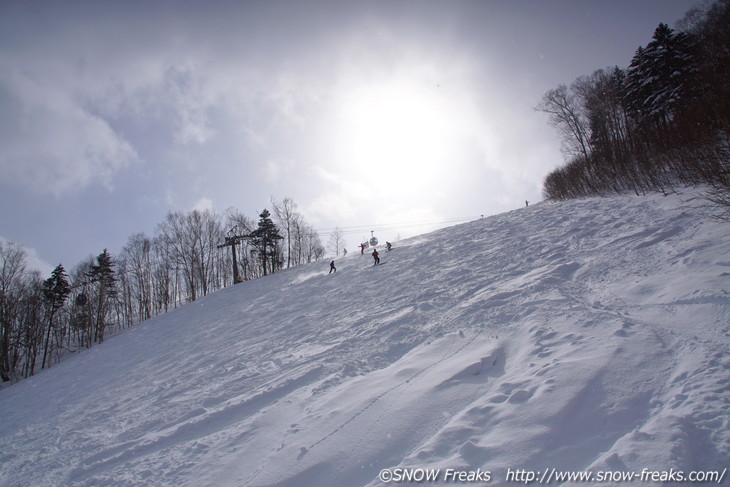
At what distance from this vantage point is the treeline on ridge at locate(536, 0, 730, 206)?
34.5 feet

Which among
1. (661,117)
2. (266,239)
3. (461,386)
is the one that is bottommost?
(461,386)

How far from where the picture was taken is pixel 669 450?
2.32 metres

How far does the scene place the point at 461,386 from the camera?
4.12 meters

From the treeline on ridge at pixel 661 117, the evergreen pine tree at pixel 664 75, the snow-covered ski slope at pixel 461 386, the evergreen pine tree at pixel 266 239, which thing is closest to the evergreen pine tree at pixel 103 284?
the evergreen pine tree at pixel 266 239

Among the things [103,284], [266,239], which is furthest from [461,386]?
[103,284]

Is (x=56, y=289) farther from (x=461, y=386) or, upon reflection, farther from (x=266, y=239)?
(x=461, y=386)

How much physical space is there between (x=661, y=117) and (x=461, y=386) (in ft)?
96.4

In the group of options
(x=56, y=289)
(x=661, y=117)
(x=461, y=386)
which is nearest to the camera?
(x=461, y=386)

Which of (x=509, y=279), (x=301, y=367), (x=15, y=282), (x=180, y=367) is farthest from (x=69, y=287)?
(x=509, y=279)

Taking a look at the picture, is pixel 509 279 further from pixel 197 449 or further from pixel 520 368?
pixel 197 449

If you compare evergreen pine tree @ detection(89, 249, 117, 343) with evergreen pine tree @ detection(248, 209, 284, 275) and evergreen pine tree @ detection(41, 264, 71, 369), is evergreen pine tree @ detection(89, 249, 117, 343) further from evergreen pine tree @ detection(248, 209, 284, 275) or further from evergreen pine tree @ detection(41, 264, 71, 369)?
evergreen pine tree @ detection(248, 209, 284, 275)

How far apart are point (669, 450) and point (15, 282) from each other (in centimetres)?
4078

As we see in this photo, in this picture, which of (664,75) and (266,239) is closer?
(664,75)

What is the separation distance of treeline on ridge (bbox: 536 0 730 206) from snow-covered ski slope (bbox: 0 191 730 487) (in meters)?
2.23
